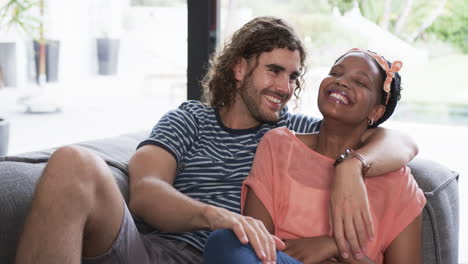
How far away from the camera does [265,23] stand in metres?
2.02

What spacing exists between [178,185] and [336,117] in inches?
21.8

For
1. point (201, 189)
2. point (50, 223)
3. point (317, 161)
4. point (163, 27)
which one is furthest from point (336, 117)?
point (163, 27)

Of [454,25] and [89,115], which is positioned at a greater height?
[454,25]

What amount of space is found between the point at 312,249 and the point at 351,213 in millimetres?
166

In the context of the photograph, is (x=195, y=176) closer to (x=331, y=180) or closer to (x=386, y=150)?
(x=331, y=180)

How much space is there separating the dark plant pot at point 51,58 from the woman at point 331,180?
2.01 m

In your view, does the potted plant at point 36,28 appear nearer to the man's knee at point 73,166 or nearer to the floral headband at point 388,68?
the man's knee at point 73,166

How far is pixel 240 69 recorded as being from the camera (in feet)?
6.66

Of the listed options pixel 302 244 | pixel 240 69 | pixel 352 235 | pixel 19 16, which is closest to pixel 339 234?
pixel 352 235

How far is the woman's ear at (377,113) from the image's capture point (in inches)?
65.6

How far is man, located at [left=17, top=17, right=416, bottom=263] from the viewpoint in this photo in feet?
4.27

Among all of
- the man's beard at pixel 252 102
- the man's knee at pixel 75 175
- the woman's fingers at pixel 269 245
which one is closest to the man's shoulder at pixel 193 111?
the man's beard at pixel 252 102

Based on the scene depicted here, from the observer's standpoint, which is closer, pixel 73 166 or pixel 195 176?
pixel 73 166

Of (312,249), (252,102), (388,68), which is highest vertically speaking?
(388,68)
